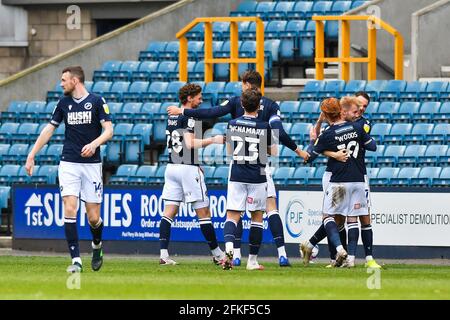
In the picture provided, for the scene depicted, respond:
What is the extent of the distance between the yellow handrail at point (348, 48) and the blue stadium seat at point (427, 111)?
1.65 m

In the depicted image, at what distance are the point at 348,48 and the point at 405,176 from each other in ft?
14.1

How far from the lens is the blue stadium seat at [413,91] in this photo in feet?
83.7

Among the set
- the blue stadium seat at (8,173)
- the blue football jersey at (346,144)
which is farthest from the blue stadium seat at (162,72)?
the blue football jersey at (346,144)

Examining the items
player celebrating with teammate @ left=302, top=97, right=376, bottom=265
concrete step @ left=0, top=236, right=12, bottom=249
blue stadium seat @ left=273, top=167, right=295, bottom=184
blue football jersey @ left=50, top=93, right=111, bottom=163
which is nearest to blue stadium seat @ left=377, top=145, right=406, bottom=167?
blue stadium seat @ left=273, top=167, right=295, bottom=184

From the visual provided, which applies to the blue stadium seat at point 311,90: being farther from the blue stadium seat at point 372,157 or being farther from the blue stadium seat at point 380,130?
the blue stadium seat at point 372,157

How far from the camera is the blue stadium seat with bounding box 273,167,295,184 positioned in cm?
2417

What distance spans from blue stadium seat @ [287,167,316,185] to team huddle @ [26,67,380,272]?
188 inches

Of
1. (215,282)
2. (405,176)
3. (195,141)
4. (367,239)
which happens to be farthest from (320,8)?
(215,282)

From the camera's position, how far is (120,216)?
23984 mm

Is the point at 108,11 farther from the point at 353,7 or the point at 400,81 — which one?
the point at 400,81

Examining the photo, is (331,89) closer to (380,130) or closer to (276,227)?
(380,130)

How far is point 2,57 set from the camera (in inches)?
1337
